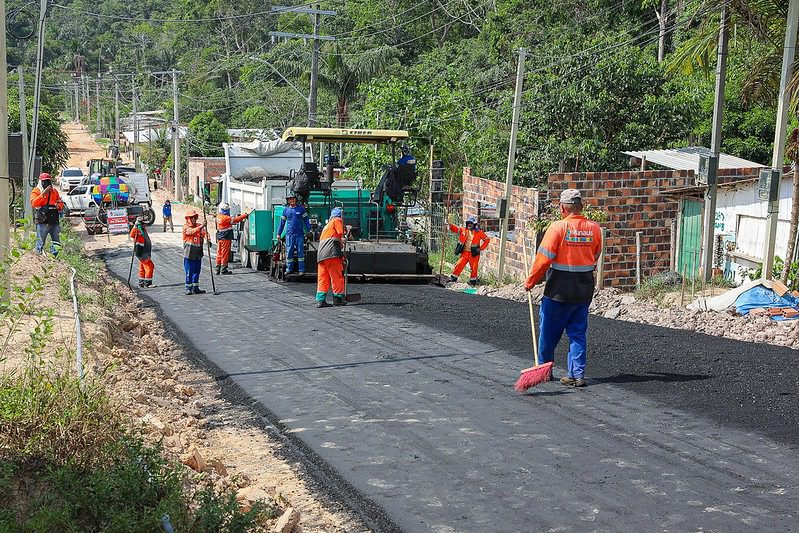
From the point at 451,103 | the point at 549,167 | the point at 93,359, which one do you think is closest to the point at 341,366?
the point at 93,359

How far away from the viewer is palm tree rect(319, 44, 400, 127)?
146 feet

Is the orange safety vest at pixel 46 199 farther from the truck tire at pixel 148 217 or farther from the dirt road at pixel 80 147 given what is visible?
the dirt road at pixel 80 147

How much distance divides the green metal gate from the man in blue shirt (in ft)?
27.8

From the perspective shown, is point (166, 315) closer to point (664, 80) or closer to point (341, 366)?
point (341, 366)

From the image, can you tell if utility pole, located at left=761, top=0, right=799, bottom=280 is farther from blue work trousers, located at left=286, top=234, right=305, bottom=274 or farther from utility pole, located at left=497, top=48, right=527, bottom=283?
blue work trousers, located at left=286, top=234, right=305, bottom=274

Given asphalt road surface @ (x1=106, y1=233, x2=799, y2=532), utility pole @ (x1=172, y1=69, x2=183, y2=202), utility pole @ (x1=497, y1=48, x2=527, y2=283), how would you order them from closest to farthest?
1. asphalt road surface @ (x1=106, y1=233, x2=799, y2=532)
2. utility pole @ (x1=497, y1=48, x2=527, y2=283)
3. utility pole @ (x1=172, y1=69, x2=183, y2=202)

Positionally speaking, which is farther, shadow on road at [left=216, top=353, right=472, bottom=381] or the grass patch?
shadow on road at [left=216, top=353, right=472, bottom=381]

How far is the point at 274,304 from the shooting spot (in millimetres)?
15031

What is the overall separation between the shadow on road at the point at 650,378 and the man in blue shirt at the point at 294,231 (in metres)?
9.69

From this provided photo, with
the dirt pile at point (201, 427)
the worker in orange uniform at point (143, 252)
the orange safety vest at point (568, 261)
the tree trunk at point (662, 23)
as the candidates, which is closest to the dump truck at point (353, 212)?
the worker in orange uniform at point (143, 252)

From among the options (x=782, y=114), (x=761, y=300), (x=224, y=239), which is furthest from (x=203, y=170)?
(x=761, y=300)

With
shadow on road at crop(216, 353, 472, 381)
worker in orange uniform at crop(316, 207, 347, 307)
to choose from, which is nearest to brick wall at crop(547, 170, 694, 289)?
worker in orange uniform at crop(316, 207, 347, 307)

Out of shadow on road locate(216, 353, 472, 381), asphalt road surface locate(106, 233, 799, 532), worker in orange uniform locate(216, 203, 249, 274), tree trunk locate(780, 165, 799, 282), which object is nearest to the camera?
asphalt road surface locate(106, 233, 799, 532)

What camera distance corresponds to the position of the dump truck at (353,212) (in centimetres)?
1764
